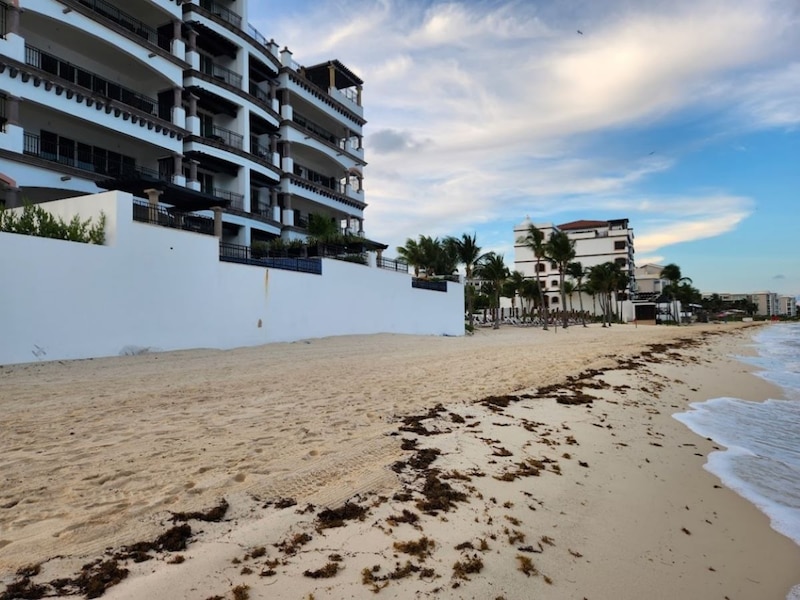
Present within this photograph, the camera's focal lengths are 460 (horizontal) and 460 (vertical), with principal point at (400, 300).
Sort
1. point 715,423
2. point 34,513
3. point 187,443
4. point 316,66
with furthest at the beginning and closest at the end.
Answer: point 316,66 < point 715,423 < point 187,443 < point 34,513

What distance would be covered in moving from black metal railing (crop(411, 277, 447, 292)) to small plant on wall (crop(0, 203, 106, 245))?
16.7 meters

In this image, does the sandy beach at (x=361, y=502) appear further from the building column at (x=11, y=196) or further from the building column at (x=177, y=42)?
the building column at (x=177, y=42)

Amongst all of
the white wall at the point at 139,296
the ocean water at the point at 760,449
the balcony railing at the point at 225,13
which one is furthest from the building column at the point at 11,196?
the ocean water at the point at 760,449

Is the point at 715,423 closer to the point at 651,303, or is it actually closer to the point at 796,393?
the point at 796,393

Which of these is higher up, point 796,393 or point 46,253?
point 46,253

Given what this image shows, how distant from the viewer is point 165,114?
2447 cm

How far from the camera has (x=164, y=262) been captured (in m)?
13.6

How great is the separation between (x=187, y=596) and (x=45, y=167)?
2160 centimetres

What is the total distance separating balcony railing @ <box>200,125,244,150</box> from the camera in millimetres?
27406

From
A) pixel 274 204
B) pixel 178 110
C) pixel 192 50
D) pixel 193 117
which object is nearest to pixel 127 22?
pixel 192 50

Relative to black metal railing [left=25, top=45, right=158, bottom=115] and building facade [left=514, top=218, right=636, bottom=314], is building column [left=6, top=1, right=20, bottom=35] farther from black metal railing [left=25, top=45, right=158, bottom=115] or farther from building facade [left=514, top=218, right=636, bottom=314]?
building facade [left=514, top=218, right=636, bottom=314]

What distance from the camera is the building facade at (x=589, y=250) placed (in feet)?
301

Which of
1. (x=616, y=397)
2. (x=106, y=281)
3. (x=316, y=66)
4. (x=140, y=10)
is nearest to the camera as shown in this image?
(x=616, y=397)

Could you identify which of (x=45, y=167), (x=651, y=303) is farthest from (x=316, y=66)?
(x=651, y=303)
